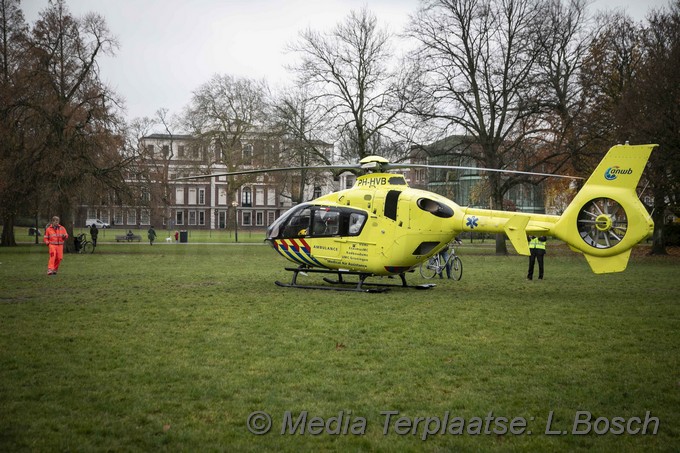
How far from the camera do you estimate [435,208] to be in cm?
1585

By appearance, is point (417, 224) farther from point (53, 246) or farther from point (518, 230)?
point (53, 246)

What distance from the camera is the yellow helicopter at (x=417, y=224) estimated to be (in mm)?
12938

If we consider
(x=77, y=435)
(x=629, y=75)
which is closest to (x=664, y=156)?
(x=629, y=75)

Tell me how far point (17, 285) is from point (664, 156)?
93.7 ft

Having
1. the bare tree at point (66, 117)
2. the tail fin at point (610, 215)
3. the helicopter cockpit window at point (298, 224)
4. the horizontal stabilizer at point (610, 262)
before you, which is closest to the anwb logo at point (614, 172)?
the tail fin at point (610, 215)

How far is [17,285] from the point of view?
687 inches

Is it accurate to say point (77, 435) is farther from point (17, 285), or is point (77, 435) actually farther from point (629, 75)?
point (629, 75)

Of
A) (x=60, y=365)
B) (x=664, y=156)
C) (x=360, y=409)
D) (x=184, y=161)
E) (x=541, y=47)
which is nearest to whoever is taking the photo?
(x=360, y=409)

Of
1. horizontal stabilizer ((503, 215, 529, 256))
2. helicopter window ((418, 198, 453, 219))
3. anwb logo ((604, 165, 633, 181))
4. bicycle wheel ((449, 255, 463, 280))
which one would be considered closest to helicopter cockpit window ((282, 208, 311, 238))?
helicopter window ((418, 198, 453, 219))

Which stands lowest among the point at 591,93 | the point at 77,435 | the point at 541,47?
the point at 77,435

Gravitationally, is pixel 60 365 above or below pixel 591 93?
below

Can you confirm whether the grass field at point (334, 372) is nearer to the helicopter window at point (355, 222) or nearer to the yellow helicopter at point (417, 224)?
the yellow helicopter at point (417, 224)

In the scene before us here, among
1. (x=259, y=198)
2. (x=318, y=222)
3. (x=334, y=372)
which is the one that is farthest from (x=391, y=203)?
(x=259, y=198)

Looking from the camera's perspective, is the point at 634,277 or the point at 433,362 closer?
the point at 433,362
